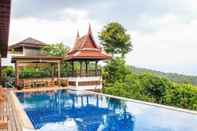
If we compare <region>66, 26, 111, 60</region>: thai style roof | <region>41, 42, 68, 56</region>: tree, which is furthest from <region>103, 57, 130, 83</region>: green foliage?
<region>41, 42, 68, 56</region>: tree

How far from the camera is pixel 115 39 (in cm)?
3322

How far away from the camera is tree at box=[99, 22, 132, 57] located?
33125mm

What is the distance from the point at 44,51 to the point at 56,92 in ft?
46.8

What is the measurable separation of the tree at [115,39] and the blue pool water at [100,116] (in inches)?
627

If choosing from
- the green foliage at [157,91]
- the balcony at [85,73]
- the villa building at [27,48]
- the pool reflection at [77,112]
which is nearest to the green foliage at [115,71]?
the balcony at [85,73]

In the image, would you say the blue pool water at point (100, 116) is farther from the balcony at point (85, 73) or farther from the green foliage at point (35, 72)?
the green foliage at point (35, 72)

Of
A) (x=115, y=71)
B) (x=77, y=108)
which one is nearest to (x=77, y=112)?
(x=77, y=108)

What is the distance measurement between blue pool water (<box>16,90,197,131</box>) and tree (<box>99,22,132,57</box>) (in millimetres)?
15938

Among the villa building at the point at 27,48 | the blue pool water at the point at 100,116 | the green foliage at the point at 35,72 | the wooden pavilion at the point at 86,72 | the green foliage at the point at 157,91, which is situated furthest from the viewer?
the villa building at the point at 27,48

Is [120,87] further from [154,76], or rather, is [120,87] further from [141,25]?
[141,25]

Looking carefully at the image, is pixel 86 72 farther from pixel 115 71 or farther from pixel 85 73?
pixel 115 71

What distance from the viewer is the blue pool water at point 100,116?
385 inches

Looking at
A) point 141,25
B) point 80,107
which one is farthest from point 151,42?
point 80,107

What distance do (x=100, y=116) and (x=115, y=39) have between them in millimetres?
21648
